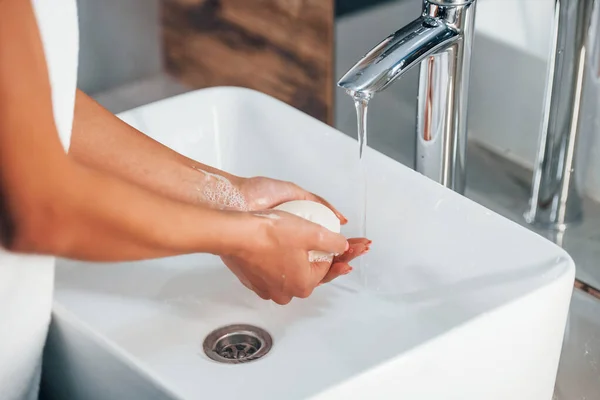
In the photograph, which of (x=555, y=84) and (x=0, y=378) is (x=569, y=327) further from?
(x=0, y=378)

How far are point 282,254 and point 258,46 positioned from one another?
77 centimetres

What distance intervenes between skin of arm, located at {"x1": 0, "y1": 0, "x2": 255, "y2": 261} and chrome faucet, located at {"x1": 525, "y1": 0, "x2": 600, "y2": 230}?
0.36 metres

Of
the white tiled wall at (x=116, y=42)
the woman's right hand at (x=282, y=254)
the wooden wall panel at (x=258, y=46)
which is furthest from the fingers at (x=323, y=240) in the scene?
the white tiled wall at (x=116, y=42)

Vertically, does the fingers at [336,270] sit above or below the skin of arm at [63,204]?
below

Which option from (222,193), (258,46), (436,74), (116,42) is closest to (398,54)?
(436,74)

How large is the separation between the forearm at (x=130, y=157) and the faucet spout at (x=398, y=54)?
0.52 feet

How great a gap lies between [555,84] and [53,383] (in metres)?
0.45

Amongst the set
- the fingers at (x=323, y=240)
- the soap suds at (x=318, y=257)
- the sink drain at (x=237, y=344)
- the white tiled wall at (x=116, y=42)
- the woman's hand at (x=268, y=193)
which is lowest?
the white tiled wall at (x=116, y=42)

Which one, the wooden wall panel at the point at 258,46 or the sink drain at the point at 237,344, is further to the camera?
the wooden wall panel at the point at 258,46

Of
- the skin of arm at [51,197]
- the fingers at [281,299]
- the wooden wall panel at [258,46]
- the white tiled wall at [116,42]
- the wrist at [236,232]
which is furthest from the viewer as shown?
the white tiled wall at [116,42]

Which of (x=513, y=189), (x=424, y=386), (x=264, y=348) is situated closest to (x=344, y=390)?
(x=424, y=386)

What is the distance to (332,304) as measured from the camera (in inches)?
28.8

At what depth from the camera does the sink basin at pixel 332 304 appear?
0.57 metres

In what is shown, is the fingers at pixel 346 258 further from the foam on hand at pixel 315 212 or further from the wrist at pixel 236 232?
the wrist at pixel 236 232
